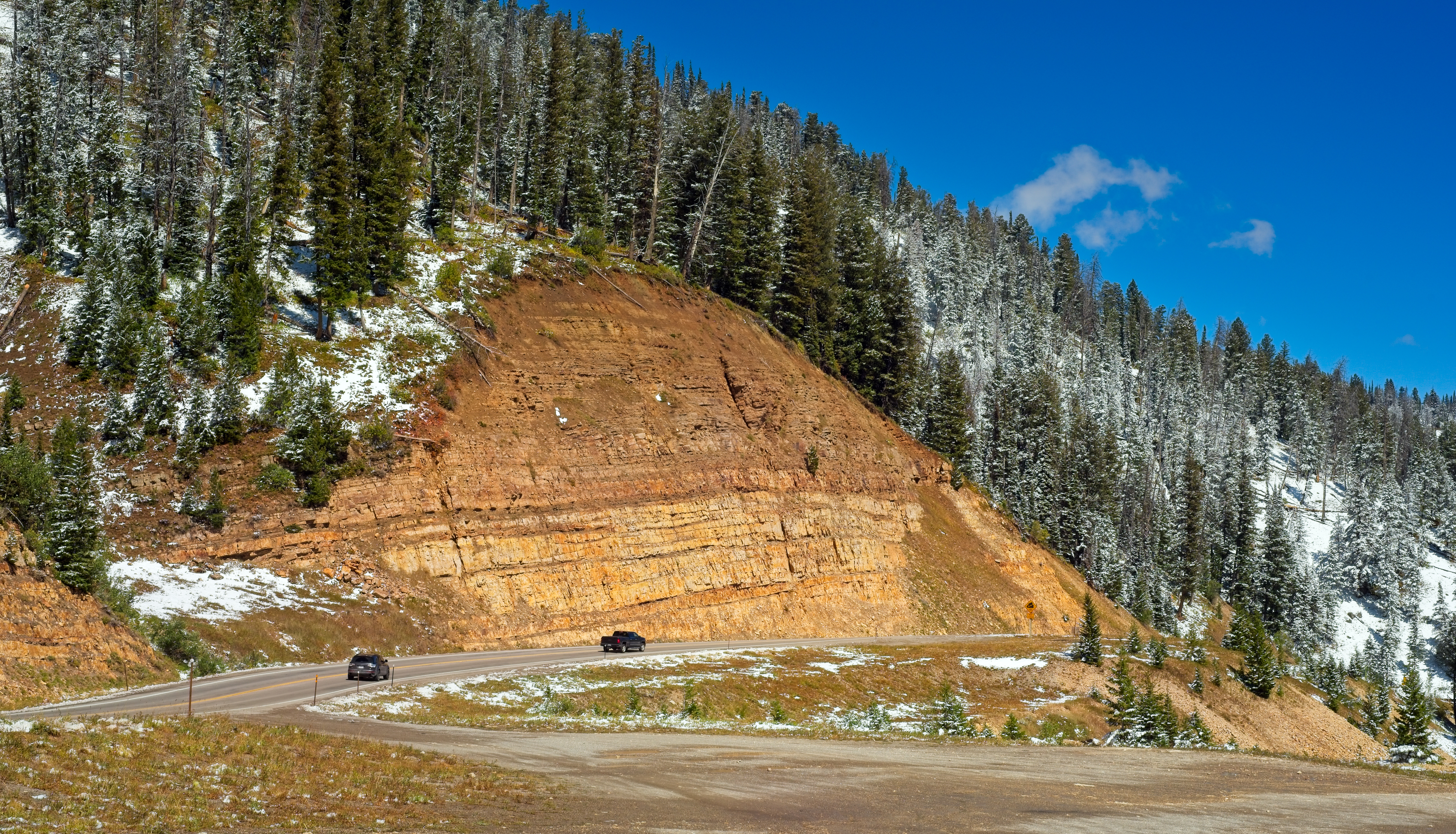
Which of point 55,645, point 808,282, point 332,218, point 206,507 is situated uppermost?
point 808,282

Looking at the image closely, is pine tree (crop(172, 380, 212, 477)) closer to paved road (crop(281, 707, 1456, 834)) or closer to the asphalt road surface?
the asphalt road surface

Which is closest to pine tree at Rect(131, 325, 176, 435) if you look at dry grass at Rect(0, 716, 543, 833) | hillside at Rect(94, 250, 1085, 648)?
hillside at Rect(94, 250, 1085, 648)

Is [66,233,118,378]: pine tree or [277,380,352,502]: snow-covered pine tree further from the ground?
[66,233,118,378]: pine tree

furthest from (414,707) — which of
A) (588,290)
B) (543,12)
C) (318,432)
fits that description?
(543,12)

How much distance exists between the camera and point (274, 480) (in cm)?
3881

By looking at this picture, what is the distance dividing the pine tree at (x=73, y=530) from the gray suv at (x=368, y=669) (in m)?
7.79

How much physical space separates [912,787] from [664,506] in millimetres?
Result: 33033

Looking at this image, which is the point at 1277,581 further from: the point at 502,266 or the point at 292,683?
the point at 292,683

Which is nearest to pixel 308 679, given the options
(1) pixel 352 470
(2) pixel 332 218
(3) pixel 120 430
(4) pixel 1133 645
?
(1) pixel 352 470

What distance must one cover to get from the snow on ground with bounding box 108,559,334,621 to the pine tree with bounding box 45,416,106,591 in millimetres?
4827

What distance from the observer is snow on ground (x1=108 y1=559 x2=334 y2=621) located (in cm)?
3231

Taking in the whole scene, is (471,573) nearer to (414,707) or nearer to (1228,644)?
(414,707)

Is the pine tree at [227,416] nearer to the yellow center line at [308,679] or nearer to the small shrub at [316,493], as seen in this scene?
the small shrub at [316,493]

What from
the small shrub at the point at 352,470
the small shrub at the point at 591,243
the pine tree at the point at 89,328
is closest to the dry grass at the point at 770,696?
the small shrub at the point at 352,470
